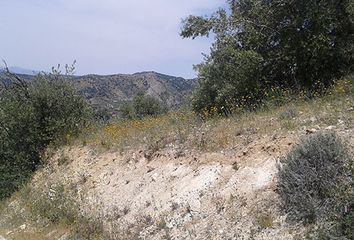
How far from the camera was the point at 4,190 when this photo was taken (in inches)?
620

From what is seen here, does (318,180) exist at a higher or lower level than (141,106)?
lower

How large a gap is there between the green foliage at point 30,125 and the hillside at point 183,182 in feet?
7.93

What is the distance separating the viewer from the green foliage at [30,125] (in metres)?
16.6

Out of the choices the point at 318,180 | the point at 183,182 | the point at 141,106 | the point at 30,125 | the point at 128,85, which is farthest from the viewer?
the point at 128,85

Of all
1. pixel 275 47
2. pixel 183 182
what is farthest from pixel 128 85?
pixel 183 182

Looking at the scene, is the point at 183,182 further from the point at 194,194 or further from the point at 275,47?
the point at 275,47

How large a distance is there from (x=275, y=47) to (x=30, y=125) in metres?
9.92

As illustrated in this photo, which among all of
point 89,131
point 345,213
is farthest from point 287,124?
point 89,131

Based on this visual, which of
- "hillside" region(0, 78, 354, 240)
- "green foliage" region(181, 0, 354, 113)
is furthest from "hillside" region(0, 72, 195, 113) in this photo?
"hillside" region(0, 78, 354, 240)

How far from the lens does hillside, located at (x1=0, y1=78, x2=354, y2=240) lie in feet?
24.2

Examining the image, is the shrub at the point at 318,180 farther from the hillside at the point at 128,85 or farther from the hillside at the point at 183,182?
the hillside at the point at 128,85

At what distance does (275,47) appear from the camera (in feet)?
46.1

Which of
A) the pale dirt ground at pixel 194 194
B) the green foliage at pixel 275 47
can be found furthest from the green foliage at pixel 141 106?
the pale dirt ground at pixel 194 194

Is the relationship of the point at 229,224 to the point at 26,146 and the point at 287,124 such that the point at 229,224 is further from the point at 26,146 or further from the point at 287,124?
the point at 26,146
